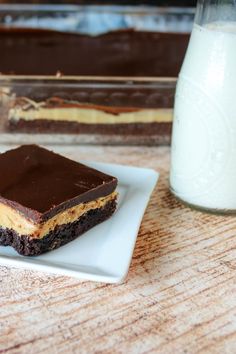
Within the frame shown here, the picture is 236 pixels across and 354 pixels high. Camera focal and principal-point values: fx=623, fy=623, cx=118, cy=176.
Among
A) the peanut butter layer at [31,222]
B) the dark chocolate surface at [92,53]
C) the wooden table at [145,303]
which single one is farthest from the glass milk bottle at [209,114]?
the dark chocolate surface at [92,53]

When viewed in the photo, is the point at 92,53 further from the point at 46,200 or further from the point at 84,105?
the point at 46,200

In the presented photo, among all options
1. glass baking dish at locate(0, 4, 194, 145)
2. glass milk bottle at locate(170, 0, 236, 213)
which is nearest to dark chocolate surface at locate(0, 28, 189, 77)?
glass baking dish at locate(0, 4, 194, 145)

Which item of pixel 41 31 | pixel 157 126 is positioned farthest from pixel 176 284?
pixel 41 31

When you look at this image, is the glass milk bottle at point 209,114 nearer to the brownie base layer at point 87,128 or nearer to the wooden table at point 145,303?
the wooden table at point 145,303

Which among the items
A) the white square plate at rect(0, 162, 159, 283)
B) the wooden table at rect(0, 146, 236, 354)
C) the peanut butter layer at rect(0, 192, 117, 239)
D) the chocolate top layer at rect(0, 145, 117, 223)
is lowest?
the wooden table at rect(0, 146, 236, 354)

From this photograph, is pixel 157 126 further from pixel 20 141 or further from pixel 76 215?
pixel 76 215

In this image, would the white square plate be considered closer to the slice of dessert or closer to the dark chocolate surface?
the slice of dessert
